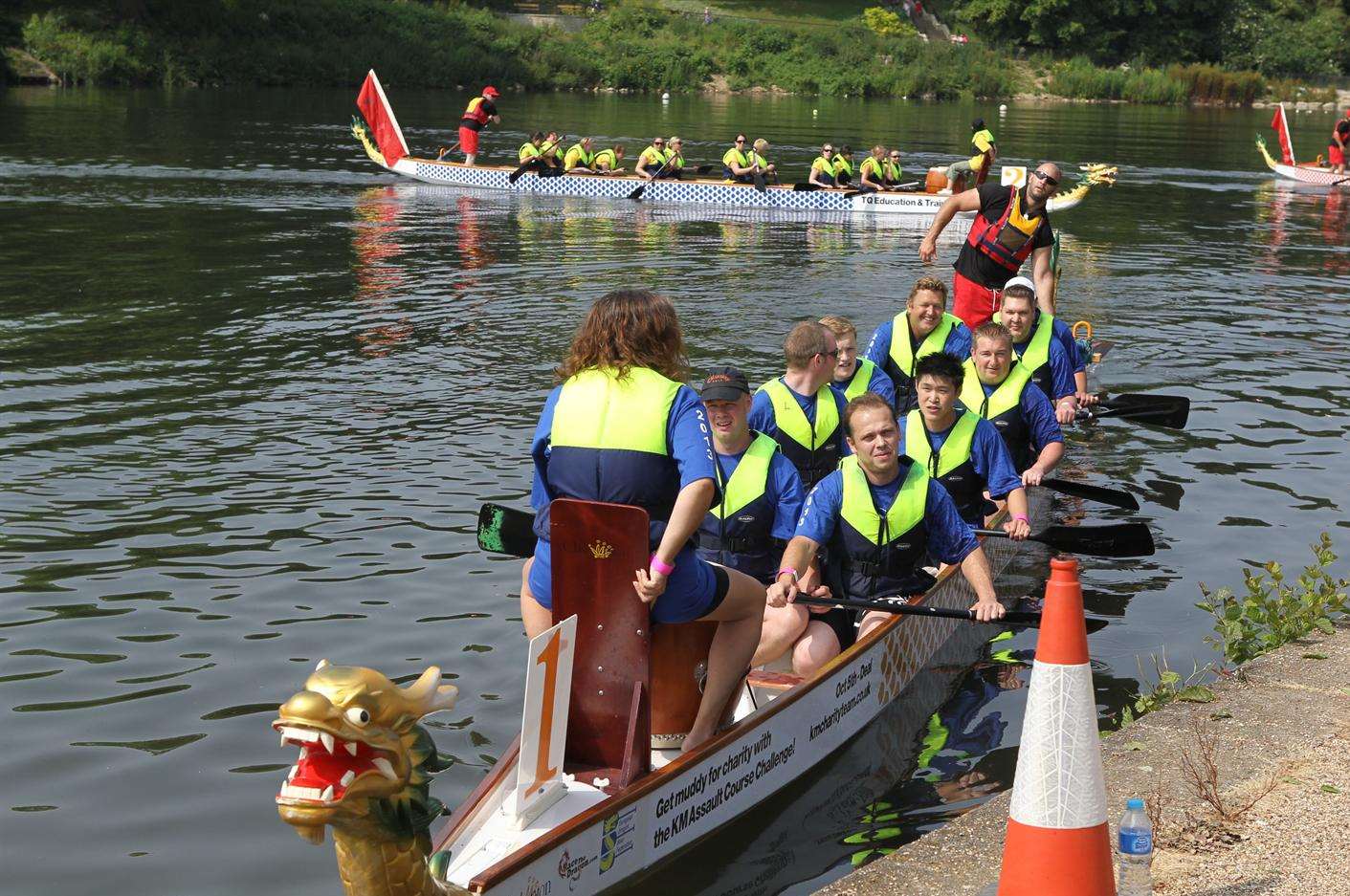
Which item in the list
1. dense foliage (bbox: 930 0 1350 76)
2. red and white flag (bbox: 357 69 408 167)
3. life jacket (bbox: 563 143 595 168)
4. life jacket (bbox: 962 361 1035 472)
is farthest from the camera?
dense foliage (bbox: 930 0 1350 76)

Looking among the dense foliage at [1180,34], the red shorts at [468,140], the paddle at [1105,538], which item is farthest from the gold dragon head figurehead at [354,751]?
the dense foliage at [1180,34]

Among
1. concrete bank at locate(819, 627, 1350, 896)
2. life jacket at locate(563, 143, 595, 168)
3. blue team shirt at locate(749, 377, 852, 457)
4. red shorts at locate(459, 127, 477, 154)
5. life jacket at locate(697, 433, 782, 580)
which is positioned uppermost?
red shorts at locate(459, 127, 477, 154)

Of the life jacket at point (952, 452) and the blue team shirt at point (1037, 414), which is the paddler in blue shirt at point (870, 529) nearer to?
the life jacket at point (952, 452)

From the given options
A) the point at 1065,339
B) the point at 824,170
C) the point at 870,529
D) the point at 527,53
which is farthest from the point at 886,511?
the point at 527,53

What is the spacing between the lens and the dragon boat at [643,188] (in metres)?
26.8

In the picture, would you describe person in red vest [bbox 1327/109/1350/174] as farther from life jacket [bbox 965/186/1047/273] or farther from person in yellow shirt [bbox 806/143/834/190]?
life jacket [bbox 965/186/1047/273]

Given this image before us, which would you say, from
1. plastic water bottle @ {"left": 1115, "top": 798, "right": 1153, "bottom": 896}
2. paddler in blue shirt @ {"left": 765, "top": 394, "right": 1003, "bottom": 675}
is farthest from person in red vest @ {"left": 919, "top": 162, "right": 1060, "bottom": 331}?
plastic water bottle @ {"left": 1115, "top": 798, "right": 1153, "bottom": 896}

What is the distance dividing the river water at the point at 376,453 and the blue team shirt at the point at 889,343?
180 centimetres

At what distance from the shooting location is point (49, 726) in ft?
23.5

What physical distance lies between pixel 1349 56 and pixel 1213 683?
265 ft

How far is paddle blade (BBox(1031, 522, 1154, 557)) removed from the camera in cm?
781

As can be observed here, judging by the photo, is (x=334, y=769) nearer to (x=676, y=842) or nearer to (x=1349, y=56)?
(x=676, y=842)

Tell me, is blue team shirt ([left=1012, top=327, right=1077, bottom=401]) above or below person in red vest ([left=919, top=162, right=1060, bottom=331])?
below

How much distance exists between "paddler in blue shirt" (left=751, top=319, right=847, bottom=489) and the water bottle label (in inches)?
167
